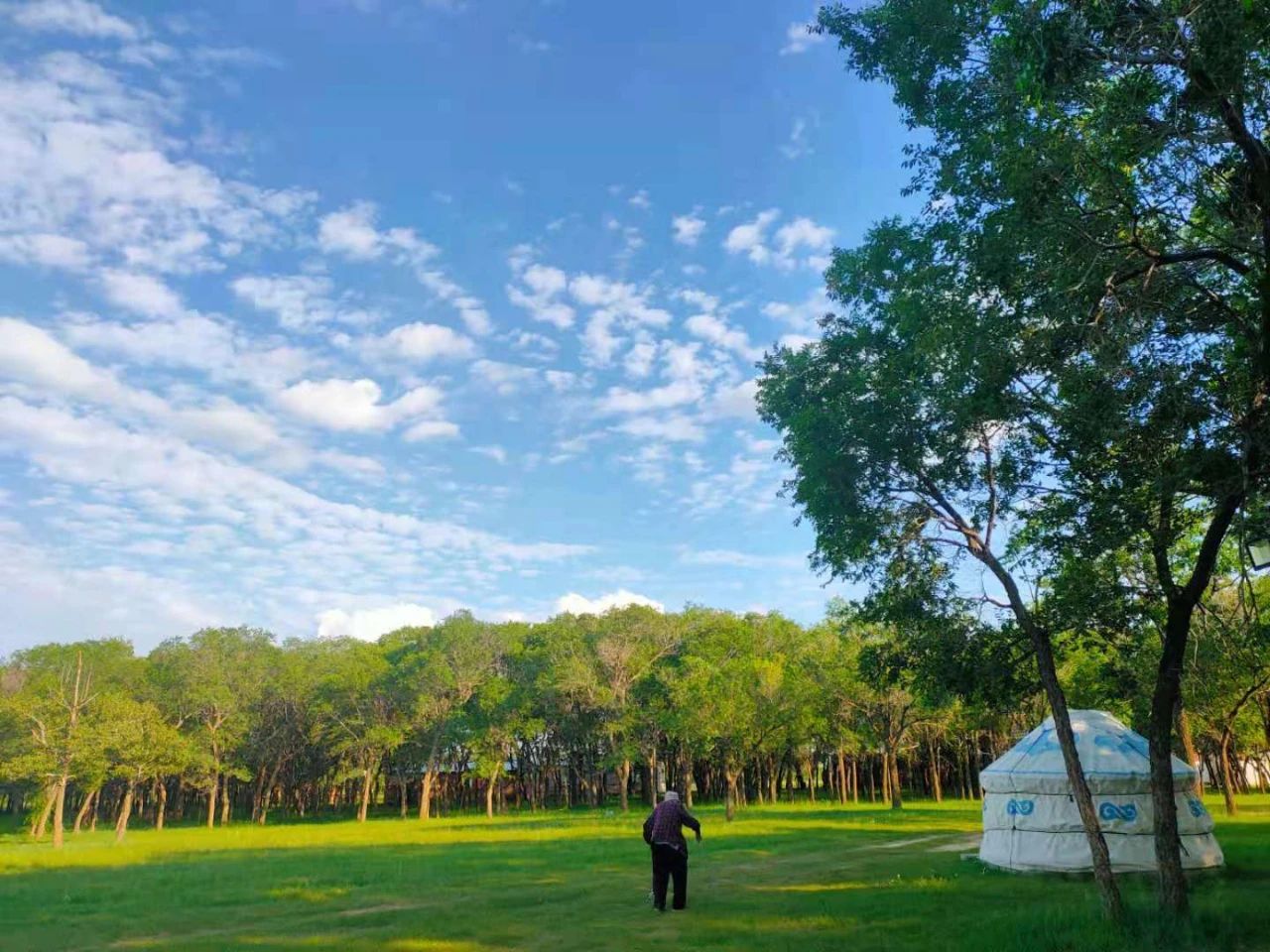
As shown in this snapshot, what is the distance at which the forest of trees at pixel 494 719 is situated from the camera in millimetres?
45625

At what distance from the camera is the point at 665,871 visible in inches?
534

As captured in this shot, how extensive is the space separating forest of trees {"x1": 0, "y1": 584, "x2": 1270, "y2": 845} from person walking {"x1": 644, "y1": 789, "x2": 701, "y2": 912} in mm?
25246

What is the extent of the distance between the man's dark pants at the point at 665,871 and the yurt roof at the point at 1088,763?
8.95 metres

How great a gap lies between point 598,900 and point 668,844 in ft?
7.91

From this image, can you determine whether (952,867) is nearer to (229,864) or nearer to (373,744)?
(229,864)

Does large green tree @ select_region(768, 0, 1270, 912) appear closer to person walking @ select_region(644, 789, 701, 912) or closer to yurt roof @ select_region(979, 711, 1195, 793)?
person walking @ select_region(644, 789, 701, 912)

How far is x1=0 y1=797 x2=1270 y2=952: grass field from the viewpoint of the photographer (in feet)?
35.7

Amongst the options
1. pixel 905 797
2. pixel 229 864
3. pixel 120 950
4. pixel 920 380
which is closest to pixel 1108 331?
pixel 920 380

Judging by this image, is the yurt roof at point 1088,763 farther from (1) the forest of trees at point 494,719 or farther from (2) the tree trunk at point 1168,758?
(1) the forest of trees at point 494,719

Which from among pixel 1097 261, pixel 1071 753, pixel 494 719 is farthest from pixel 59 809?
pixel 1097 261

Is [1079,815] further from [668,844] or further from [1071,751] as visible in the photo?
[668,844]

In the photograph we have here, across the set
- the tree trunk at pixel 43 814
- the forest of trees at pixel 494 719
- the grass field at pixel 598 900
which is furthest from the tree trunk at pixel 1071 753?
the tree trunk at pixel 43 814

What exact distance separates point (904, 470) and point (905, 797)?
61218 mm

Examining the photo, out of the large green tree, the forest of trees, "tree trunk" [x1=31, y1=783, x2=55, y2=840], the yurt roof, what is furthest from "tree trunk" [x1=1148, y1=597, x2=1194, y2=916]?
"tree trunk" [x1=31, y1=783, x2=55, y2=840]
